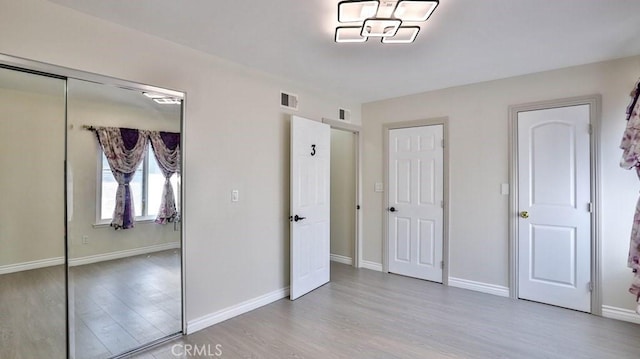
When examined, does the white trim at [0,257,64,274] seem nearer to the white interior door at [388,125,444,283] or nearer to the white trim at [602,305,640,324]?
the white interior door at [388,125,444,283]

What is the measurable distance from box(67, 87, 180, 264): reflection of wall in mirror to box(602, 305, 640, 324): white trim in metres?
4.32

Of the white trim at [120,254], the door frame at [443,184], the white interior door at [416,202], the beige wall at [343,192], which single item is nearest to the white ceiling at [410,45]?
the door frame at [443,184]

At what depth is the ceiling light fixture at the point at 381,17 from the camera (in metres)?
1.96

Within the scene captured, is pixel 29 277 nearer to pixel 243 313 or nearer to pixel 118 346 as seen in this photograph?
pixel 118 346

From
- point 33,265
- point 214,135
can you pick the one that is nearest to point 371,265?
point 214,135

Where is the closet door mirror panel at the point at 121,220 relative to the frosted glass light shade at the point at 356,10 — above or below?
below

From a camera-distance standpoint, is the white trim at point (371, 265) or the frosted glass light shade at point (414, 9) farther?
the white trim at point (371, 265)

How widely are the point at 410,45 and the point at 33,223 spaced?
3.21 metres

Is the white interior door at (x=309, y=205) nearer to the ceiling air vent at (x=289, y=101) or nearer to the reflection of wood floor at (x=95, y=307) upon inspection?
the ceiling air vent at (x=289, y=101)

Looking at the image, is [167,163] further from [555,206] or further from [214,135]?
[555,206]

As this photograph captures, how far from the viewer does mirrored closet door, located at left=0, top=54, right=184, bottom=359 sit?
210cm

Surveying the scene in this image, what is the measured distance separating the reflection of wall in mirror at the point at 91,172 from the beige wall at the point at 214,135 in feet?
0.80

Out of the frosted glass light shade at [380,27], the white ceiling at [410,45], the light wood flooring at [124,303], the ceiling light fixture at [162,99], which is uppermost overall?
the white ceiling at [410,45]

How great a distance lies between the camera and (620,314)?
3004 millimetres
